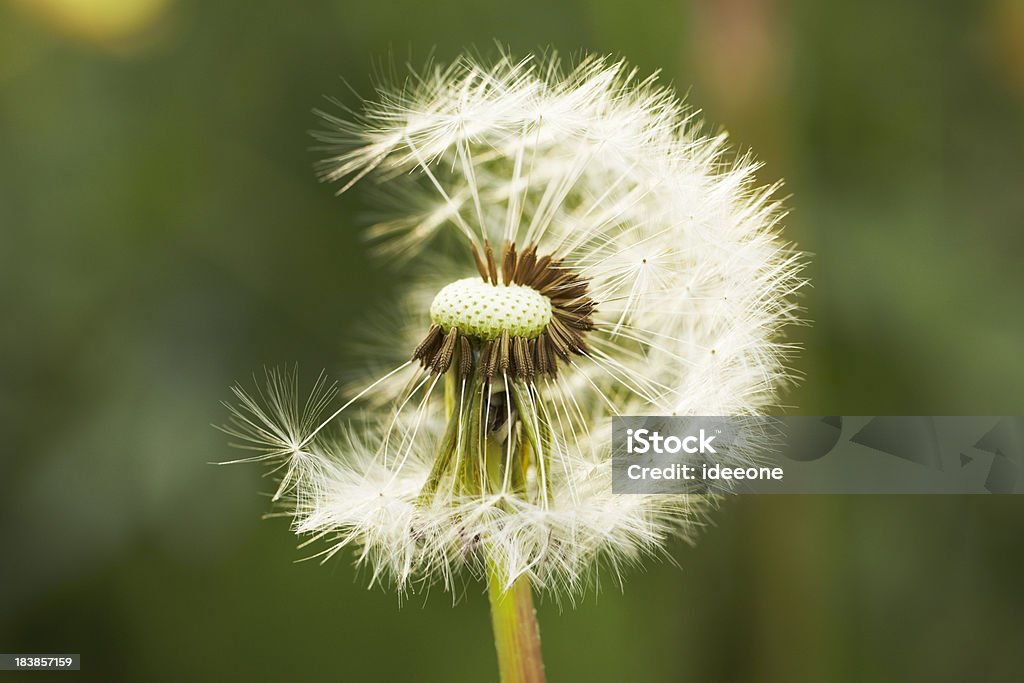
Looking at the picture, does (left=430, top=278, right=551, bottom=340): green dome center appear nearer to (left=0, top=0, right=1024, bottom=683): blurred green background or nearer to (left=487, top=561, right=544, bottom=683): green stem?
(left=487, top=561, right=544, bottom=683): green stem

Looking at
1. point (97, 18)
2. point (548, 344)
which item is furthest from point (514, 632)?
point (97, 18)

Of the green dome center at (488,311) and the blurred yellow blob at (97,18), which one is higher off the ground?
the blurred yellow blob at (97,18)

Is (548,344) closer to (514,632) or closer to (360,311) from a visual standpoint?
(514,632)

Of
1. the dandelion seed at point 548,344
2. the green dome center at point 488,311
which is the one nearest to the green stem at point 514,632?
the dandelion seed at point 548,344

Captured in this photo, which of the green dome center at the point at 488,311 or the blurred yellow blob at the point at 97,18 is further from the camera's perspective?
the blurred yellow blob at the point at 97,18

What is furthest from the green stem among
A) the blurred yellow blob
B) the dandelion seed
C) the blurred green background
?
the blurred yellow blob

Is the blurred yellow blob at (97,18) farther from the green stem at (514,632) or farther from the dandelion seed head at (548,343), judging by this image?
the green stem at (514,632)
